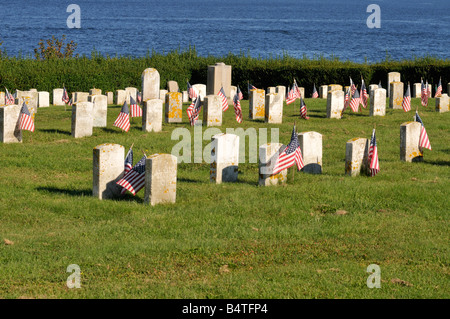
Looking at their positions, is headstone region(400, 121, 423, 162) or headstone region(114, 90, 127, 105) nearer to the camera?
headstone region(400, 121, 423, 162)

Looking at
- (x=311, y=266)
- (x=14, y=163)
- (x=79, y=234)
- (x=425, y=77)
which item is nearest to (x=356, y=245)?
(x=311, y=266)

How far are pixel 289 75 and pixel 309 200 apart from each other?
2325 centimetres

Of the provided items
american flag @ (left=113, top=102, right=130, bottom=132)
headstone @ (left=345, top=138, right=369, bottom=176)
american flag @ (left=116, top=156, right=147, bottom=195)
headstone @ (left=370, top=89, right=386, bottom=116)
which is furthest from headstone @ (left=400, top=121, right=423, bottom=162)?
headstone @ (left=370, top=89, right=386, bottom=116)

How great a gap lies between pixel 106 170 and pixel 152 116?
783cm

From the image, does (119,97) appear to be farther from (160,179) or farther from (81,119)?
(160,179)

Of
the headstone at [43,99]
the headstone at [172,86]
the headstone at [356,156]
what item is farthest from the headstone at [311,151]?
the headstone at [172,86]

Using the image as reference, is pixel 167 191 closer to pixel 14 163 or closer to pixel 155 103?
pixel 14 163

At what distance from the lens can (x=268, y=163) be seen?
1436 cm

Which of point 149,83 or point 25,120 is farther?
point 149,83

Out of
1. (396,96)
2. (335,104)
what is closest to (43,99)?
(335,104)

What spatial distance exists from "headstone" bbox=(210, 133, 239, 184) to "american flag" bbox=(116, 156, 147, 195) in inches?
77.1

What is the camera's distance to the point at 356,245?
10812 mm

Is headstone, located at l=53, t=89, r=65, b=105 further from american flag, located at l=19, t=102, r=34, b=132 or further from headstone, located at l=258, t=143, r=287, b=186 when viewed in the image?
headstone, located at l=258, t=143, r=287, b=186

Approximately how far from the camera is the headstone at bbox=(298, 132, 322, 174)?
1559 cm
